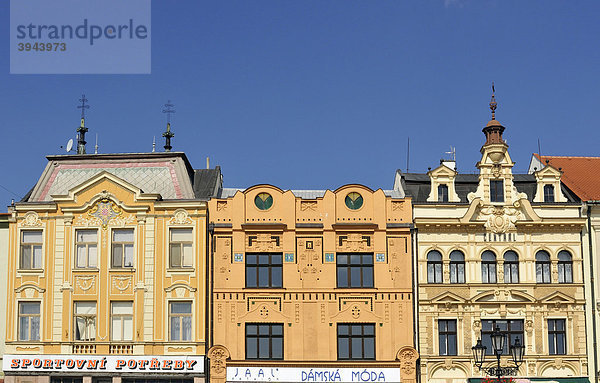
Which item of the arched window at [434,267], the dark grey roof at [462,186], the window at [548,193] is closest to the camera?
the arched window at [434,267]

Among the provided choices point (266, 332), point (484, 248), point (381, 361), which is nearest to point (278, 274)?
point (266, 332)

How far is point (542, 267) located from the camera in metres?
39.8

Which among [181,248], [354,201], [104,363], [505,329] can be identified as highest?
[354,201]

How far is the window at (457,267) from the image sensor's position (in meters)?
39.6

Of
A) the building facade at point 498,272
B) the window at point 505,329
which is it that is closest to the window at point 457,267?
the building facade at point 498,272

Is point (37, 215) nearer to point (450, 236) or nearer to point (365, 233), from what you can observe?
point (365, 233)

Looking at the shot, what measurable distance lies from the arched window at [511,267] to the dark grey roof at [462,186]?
3024mm

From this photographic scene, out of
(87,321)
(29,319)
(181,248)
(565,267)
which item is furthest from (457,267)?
(29,319)

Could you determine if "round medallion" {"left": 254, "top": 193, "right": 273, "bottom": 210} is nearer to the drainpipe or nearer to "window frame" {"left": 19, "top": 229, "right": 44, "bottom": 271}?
"window frame" {"left": 19, "top": 229, "right": 44, "bottom": 271}

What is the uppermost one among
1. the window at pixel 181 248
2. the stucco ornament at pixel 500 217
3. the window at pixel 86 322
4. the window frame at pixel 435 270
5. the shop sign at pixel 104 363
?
the stucco ornament at pixel 500 217

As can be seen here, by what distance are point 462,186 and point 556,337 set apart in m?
8.14

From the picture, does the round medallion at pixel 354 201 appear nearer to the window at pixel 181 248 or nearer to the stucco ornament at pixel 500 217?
the stucco ornament at pixel 500 217

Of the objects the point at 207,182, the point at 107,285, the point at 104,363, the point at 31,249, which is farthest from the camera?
the point at 207,182

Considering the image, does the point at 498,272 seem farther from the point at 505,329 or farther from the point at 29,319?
the point at 29,319
